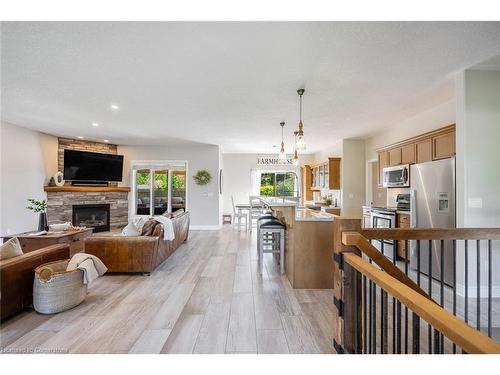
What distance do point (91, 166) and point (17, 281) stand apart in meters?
5.33

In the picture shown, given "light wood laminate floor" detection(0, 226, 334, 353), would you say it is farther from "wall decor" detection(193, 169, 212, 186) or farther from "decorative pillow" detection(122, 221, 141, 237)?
"wall decor" detection(193, 169, 212, 186)

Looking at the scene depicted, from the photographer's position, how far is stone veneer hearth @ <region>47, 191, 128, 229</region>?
6.35 meters

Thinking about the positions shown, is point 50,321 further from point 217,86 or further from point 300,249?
point 217,86

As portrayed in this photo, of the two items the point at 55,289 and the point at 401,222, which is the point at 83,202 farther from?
the point at 401,222

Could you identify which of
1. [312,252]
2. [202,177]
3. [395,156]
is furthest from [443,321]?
[202,177]

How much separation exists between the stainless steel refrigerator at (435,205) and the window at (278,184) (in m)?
6.12

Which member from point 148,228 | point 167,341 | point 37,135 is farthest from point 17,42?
point 37,135

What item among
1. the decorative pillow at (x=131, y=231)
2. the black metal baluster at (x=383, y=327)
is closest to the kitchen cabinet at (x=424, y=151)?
the black metal baluster at (x=383, y=327)

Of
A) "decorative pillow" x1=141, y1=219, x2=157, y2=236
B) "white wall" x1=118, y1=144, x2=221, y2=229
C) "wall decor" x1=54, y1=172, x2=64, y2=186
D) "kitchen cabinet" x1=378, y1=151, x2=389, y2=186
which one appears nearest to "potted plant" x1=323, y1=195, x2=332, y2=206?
"kitchen cabinet" x1=378, y1=151, x2=389, y2=186

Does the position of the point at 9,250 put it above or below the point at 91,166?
below

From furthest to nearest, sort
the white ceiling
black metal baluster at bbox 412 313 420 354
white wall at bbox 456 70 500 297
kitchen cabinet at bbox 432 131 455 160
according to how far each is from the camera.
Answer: kitchen cabinet at bbox 432 131 455 160 < white wall at bbox 456 70 500 297 < the white ceiling < black metal baluster at bbox 412 313 420 354

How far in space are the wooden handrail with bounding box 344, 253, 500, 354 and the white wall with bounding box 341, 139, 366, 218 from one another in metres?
5.85

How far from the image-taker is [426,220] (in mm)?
3338

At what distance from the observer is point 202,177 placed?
765 centimetres
